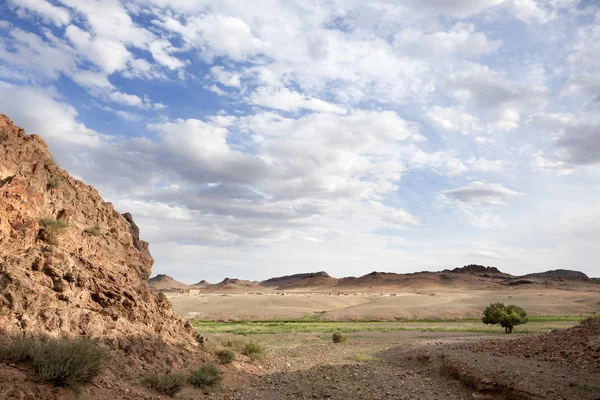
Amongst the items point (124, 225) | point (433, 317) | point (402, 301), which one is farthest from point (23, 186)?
point (402, 301)

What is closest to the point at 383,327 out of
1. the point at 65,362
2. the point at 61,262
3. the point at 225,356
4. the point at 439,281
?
the point at 225,356

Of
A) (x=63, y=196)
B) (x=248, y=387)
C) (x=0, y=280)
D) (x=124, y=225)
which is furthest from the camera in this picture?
(x=124, y=225)

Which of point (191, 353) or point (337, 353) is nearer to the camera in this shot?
point (191, 353)

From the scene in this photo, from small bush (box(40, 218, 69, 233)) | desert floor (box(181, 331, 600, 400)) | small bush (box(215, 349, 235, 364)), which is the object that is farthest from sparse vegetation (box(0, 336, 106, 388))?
small bush (box(215, 349, 235, 364))

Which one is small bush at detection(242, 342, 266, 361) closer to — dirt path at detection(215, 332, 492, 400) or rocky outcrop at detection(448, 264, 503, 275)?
dirt path at detection(215, 332, 492, 400)

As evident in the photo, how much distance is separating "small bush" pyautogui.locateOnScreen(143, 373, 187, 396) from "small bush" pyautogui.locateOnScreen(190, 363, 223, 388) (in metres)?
1.00

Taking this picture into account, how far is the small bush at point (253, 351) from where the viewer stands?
21.4m

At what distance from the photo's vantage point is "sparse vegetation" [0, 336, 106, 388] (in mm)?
10094

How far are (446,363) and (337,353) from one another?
8916mm

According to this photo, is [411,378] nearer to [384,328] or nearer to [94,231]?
[94,231]

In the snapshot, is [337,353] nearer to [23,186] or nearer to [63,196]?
[63,196]

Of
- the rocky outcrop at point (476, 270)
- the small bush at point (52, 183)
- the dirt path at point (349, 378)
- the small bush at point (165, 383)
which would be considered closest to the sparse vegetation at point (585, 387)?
the dirt path at point (349, 378)

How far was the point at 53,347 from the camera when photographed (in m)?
10.6

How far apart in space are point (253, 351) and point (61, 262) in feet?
35.6
